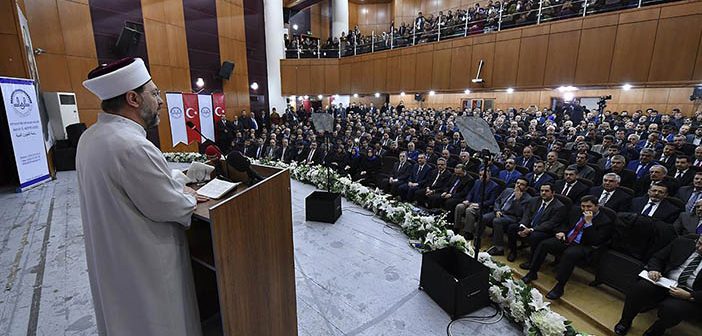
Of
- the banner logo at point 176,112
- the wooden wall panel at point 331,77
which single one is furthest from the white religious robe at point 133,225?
the wooden wall panel at point 331,77

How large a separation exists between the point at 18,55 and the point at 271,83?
10777 millimetres

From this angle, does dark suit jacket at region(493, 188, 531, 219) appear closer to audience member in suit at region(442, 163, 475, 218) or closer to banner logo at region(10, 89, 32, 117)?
audience member in suit at region(442, 163, 475, 218)

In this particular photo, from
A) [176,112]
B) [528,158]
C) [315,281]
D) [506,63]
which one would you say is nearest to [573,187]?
[528,158]

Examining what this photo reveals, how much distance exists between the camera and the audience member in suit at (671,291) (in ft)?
8.95

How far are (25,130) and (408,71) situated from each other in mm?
13030

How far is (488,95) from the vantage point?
19844 mm

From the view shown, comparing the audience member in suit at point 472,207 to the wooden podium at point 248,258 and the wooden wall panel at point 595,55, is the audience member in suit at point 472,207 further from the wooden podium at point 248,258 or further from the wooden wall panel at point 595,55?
the wooden wall panel at point 595,55

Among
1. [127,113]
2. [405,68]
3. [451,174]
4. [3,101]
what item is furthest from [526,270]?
[405,68]

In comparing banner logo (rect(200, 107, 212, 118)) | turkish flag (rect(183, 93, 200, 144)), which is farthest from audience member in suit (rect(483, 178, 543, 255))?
banner logo (rect(200, 107, 212, 118))

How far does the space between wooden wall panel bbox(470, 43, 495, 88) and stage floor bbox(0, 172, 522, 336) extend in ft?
33.0

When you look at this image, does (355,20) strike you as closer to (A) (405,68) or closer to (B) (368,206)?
(A) (405,68)

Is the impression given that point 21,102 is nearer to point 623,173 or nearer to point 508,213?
point 508,213

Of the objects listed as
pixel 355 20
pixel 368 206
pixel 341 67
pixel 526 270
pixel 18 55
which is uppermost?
pixel 355 20

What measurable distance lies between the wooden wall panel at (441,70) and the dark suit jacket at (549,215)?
32.8 feet
